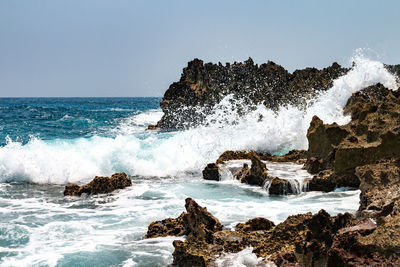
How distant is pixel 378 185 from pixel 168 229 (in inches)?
134

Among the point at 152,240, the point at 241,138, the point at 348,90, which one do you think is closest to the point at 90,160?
the point at 241,138

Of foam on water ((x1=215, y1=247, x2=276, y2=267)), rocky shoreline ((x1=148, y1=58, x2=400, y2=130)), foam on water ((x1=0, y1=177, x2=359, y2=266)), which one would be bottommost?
foam on water ((x1=0, y1=177, x2=359, y2=266))

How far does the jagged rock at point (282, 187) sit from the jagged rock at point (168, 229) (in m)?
3.46

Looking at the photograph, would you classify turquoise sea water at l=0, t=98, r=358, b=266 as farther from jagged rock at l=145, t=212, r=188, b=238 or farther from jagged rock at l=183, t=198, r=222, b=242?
jagged rock at l=183, t=198, r=222, b=242

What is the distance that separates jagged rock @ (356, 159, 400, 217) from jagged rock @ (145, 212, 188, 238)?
109 inches

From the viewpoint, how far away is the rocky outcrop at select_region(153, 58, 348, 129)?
3014 centimetres

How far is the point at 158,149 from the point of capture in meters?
16.3

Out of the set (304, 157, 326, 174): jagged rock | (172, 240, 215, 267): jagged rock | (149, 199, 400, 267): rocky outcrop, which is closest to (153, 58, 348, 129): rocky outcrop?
(304, 157, 326, 174): jagged rock

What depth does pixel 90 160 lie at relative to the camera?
1431 centimetres

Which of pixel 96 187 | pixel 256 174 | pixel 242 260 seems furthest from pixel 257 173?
pixel 242 260

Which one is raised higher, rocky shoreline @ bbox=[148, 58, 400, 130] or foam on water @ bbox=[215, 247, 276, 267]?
rocky shoreline @ bbox=[148, 58, 400, 130]

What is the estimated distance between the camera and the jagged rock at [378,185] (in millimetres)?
5582

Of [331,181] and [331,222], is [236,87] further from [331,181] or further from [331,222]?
[331,222]

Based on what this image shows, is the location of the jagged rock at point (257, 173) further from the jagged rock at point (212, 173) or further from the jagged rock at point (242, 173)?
the jagged rock at point (212, 173)
